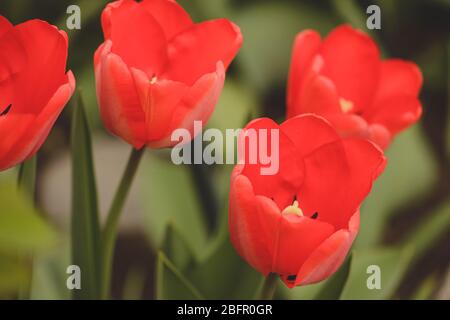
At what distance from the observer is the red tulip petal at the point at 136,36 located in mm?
332

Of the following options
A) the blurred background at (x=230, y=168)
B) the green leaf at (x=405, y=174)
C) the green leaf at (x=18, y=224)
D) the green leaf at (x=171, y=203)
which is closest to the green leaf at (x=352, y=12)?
the blurred background at (x=230, y=168)

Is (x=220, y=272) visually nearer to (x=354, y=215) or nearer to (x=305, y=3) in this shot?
(x=354, y=215)

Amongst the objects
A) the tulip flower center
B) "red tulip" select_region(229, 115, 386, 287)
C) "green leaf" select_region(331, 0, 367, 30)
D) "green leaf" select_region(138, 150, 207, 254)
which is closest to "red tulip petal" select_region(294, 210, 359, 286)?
"red tulip" select_region(229, 115, 386, 287)

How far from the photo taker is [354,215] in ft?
0.98

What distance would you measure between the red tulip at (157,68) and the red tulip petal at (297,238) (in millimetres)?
60

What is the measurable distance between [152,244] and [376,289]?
21cm

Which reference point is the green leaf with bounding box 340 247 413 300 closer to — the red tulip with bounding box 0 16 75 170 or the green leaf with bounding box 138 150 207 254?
the green leaf with bounding box 138 150 207 254

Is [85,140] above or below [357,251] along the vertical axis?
above

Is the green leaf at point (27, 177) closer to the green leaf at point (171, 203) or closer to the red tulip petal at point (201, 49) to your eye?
the red tulip petal at point (201, 49)

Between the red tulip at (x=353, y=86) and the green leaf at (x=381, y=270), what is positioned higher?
the red tulip at (x=353, y=86)

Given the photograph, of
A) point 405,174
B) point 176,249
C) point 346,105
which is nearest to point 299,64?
point 346,105

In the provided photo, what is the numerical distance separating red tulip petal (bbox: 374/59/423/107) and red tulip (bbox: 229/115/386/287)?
97mm

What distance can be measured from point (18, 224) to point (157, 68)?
0.22 m
